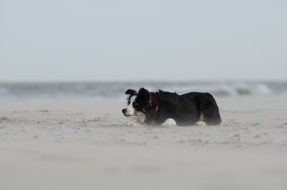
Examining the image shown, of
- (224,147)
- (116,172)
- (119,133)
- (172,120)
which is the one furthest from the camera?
(172,120)

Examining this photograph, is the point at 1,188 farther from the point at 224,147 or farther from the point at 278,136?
the point at 278,136

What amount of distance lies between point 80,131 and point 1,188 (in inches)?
155

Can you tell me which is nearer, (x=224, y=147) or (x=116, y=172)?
(x=116, y=172)

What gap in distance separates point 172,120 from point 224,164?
190 inches

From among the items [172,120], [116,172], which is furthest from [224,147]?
[172,120]

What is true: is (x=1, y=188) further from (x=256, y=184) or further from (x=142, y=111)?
(x=142, y=111)

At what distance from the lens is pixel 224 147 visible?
20.7ft

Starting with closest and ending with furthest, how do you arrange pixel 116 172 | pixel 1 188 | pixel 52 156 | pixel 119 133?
pixel 1 188 < pixel 116 172 < pixel 52 156 < pixel 119 133

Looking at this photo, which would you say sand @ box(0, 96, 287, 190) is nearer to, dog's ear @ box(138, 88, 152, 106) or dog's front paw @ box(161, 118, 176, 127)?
dog's front paw @ box(161, 118, 176, 127)

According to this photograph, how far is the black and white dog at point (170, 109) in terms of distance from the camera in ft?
32.7

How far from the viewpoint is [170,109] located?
10203 mm

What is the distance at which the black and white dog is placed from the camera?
9953mm

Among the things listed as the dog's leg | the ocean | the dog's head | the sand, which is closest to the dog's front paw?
the dog's head

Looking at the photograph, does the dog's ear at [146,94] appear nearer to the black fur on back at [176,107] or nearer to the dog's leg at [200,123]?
the black fur on back at [176,107]
